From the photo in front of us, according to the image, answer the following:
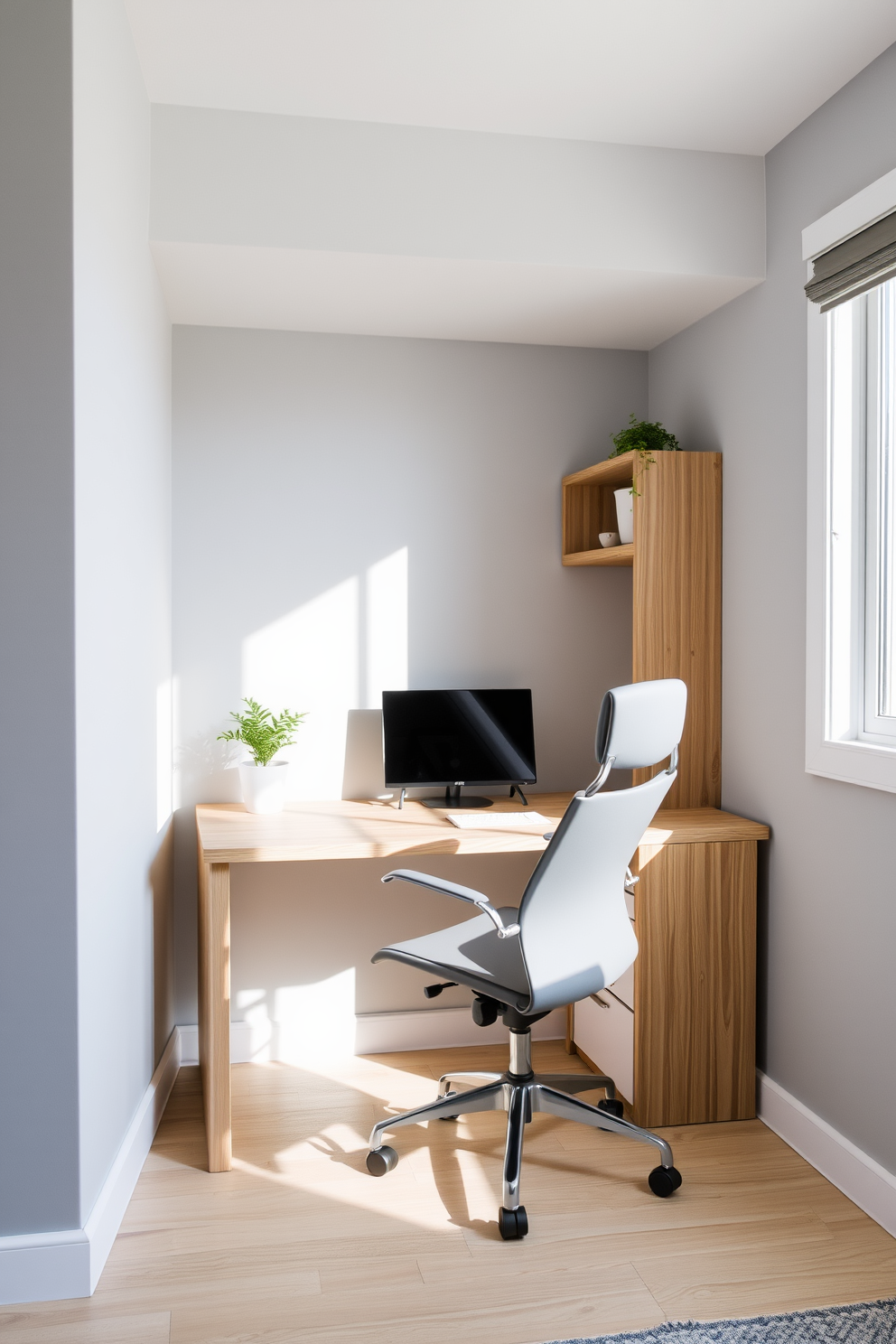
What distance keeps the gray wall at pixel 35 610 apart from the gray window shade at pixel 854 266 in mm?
1702

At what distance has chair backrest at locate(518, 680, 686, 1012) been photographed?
205cm

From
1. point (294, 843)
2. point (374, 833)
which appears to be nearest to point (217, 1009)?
point (294, 843)

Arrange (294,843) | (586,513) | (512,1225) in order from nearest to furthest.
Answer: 1. (512,1225)
2. (294,843)
3. (586,513)

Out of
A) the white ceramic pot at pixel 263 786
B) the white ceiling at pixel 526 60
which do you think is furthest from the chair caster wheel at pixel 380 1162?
the white ceiling at pixel 526 60

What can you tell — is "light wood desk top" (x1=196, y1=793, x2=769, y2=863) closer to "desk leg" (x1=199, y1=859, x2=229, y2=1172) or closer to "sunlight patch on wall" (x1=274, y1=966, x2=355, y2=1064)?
"desk leg" (x1=199, y1=859, x2=229, y2=1172)

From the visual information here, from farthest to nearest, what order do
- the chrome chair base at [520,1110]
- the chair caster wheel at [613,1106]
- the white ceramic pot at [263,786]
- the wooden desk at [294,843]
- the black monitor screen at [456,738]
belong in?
1. the black monitor screen at [456,738]
2. the white ceramic pot at [263,786]
3. the chair caster wheel at [613,1106]
4. the wooden desk at [294,843]
5. the chrome chair base at [520,1110]

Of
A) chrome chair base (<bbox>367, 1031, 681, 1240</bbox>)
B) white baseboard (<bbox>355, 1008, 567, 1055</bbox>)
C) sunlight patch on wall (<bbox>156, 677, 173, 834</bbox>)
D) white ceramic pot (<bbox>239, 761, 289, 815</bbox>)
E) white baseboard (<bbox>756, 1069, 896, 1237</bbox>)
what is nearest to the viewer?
white baseboard (<bbox>756, 1069, 896, 1237</bbox>)

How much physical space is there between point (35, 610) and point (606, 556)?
5.86ft

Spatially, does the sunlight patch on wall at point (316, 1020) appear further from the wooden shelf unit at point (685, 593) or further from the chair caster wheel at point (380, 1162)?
the wooden shelf unit at point (685, 593)

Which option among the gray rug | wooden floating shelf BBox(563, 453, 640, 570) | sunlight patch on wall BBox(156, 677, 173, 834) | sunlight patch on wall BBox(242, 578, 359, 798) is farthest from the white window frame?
sunlight patch on wall BBox(156, 677, 173, 834)

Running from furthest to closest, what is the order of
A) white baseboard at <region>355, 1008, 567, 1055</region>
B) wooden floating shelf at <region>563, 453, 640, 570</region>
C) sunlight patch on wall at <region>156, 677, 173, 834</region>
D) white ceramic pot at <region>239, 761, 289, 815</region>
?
wooden floating shelf at <region>563, 453, 640, 570</region> < white baseboard at <region>355, 1008, 567, 1055</region> < white ceramic pot at <region>239, 761, 289, 815</region> < sunlight patch on wall at <region>156, 677, 173, 834</region>

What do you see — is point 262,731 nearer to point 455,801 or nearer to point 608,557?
point 455,801

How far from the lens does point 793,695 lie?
2.60 meters

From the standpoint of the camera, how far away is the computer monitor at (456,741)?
307 cm
